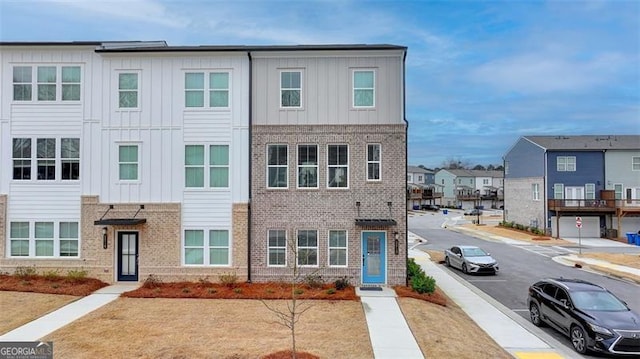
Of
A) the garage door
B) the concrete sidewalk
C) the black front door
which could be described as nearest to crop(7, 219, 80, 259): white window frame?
the black front door

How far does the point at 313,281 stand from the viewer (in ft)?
52.5

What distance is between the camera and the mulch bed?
1488cm

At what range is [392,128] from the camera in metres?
16.4

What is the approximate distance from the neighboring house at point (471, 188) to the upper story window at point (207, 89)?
83.7m

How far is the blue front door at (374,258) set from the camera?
16.3 meters

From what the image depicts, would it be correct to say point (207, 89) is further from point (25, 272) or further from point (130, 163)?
point (25, 272)

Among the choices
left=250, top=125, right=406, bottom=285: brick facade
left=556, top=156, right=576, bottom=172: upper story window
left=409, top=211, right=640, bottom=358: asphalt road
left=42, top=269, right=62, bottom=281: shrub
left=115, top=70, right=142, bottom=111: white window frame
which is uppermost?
left=115, top=70, right=142, bottom=111: white window frame

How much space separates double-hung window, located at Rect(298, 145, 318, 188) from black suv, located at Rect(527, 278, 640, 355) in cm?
889

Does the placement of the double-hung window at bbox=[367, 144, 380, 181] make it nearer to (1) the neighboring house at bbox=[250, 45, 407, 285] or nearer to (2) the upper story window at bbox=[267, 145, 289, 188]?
(1) the neighboring house at bbox=[250, 45, 407, 285]

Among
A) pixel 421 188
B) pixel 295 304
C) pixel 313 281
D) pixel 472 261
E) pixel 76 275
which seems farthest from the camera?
pixel 421 188

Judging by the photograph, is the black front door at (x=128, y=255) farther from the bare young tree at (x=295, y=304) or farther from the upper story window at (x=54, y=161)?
the bare young tree at (x=295, y=304)

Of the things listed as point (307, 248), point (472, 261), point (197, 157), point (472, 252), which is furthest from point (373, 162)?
point (472, 252)

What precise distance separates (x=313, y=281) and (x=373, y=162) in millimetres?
5238

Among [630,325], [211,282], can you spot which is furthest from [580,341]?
[211,282]
